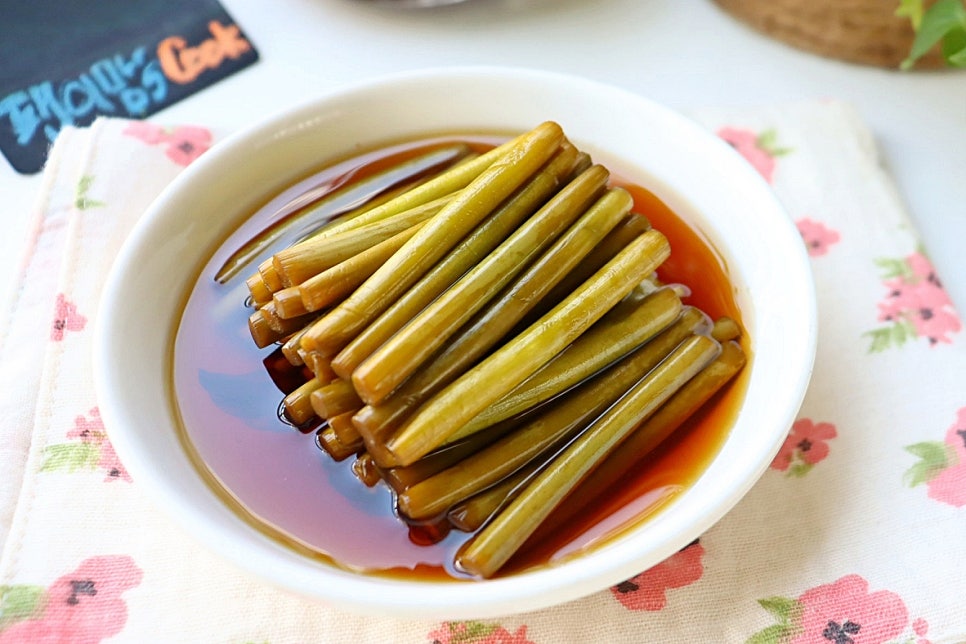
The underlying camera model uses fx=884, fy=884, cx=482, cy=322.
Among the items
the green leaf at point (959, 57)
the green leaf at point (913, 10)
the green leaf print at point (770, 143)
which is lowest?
the green leaf at point (959, 57)

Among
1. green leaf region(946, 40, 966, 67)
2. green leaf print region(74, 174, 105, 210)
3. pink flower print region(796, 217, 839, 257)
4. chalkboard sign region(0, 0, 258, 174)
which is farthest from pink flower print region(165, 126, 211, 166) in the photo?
green leaf region(946, 40, 966, 67)

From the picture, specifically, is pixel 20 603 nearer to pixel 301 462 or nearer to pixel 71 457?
pixel 71 457

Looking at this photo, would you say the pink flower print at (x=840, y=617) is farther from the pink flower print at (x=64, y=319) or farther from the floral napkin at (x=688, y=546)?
the pink flower print at (x=64, y=319)

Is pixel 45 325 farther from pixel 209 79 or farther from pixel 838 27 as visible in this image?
pixel 838 27

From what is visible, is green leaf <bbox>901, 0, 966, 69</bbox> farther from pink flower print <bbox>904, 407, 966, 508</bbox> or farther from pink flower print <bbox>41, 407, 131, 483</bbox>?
pink flower print <bbox>41, 407, 131, 483</bbox>

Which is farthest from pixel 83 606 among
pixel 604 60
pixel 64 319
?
pixel 604 60

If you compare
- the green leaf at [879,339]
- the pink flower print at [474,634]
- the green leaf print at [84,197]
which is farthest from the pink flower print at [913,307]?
the green leaf print at [84,197]
